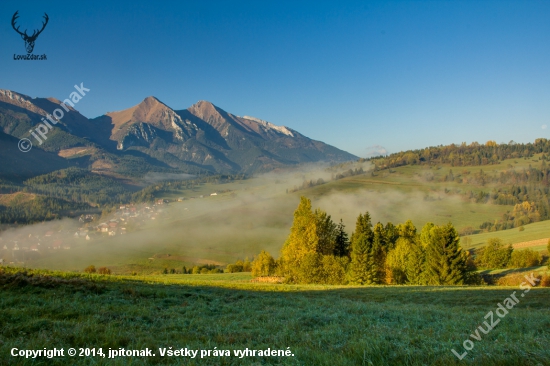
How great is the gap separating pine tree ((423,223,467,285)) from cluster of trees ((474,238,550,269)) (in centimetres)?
3863

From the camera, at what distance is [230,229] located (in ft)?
602

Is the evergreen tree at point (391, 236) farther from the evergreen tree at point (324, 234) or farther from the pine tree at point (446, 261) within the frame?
the evergreen tree at point (324, 234)

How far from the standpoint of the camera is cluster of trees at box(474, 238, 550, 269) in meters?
75.9

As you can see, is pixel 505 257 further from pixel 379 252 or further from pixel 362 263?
pixel 362 263

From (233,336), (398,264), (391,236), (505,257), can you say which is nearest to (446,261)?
(398,264)

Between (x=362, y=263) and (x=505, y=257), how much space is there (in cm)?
5403

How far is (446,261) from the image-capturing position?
167ft

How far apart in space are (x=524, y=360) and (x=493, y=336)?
4.06m

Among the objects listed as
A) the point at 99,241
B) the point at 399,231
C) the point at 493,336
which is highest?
the point at 493,336

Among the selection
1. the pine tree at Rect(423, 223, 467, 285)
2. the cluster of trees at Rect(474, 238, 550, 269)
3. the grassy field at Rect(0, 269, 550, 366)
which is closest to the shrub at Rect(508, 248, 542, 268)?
the cluster of trees at Rect(474, 238, 550, 269)

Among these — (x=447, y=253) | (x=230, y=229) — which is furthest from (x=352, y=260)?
(x=230, y=229)

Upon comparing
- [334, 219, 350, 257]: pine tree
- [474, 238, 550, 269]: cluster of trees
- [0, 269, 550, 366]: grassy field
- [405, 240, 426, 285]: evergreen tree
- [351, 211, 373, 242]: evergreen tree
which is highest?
[0, 269, 550, 366]: grassy field

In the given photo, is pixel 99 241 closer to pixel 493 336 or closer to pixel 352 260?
pixel 352 260

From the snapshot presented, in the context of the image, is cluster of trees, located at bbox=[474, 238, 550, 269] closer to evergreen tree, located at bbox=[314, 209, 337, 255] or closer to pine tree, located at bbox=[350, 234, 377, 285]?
pine tree, located at bbox=[350, 234, 377, 285]
